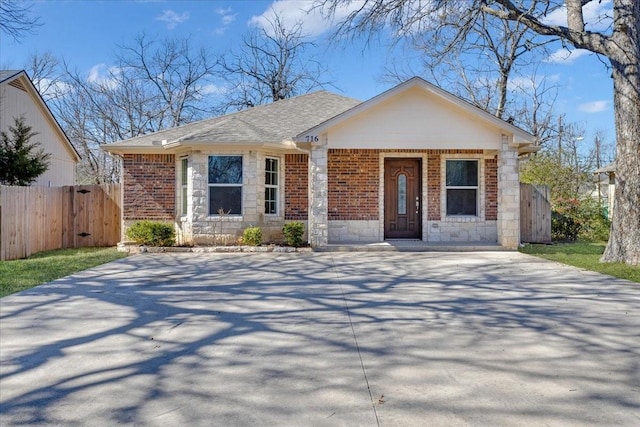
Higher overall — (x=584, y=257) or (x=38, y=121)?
(x=38, y=121)

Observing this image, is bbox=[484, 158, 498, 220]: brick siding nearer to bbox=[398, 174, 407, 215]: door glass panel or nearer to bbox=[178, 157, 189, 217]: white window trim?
bbox=[398, 174, 407, 215]: door glass panel

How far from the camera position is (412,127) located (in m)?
11.4

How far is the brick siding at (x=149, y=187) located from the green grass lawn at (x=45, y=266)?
180cm

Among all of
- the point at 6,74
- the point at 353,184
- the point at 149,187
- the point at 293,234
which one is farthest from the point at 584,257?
the point at 6,74

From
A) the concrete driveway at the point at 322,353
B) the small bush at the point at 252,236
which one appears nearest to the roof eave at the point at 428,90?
the small bush at the point at 252,236

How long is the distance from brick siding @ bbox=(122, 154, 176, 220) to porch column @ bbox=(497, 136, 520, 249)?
30.4 ft

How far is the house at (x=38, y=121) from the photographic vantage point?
652 inches

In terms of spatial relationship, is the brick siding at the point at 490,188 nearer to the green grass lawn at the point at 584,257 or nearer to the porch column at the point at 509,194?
the porch column at the point at 509,194

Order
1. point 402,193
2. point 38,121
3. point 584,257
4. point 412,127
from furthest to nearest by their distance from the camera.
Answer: point 38,121 → point 402,193 → point 412,127 → point 584,257

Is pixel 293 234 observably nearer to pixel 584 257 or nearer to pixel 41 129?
pixel 584 257

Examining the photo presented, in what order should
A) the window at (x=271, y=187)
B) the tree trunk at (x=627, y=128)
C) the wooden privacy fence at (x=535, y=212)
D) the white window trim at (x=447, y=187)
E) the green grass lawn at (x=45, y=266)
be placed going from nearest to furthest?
the green grass lawn at (x=45, y=266) < the tree trunk at (x=627, y=128) < the window at (x=271, y=187) < the white window trim at (x=447, y=187) < the wooden privacy fence at (x=535, y=212)

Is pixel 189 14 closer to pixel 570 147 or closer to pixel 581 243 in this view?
pixel 581 243

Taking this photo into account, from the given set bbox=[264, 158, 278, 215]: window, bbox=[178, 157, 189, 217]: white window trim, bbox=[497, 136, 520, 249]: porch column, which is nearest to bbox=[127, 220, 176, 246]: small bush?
bbox=[178, 157, 189, 217]: white window trim

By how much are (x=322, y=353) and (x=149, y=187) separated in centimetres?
1059
